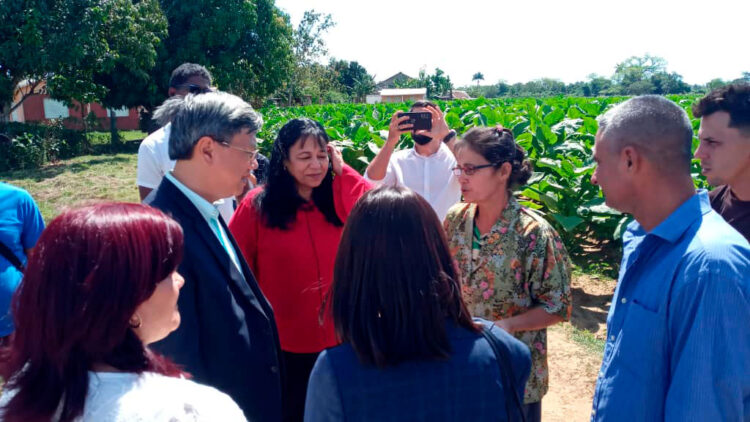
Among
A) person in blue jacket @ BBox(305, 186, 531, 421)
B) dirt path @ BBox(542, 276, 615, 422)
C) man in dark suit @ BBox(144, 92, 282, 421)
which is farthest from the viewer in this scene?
dirt path @ BBox(542, 276, 615, 422)

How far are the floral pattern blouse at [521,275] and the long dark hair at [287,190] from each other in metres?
0.72

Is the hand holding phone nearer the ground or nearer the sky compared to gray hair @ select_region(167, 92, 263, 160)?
nearer the ground

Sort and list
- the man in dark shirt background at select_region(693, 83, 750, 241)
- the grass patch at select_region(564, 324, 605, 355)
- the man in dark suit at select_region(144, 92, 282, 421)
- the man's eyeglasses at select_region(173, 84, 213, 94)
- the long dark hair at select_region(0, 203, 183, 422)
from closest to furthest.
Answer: the long dark hair at select_region(0, 203, 183, 422), the man in dark suit at select_region(144, 92, 282, 421), the man in dark shirt background at select_region(693, 83, 750, 241), the man's eyeglasses at select_region(173, 84, 213, 94), the grass patch at select_region(564, 324, 605, 355)

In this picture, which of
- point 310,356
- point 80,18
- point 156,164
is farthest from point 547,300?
point 80,18

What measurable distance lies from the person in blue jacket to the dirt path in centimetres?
262

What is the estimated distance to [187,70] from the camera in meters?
3.90

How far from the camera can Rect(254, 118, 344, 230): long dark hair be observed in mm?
2598

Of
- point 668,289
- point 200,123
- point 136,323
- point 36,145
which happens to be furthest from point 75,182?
point 668,289

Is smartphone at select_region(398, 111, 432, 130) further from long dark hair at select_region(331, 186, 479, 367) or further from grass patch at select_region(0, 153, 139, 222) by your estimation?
grass patch at select_region(0, 153, 139, 222)

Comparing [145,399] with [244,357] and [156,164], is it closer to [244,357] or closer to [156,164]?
[244,357]

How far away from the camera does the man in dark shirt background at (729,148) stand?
8.90ft

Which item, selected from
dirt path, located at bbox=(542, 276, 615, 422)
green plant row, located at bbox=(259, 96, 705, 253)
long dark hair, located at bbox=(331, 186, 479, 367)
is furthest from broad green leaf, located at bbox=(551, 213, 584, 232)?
long dark hair, located at bbox=(331, 186, 479, 367)

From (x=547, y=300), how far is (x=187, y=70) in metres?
2.96

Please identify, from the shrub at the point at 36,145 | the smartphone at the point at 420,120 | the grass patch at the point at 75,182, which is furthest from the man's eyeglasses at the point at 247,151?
the shrub at the point at 36,145
